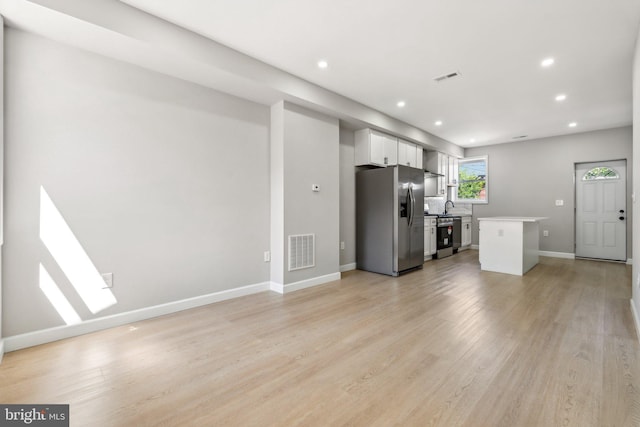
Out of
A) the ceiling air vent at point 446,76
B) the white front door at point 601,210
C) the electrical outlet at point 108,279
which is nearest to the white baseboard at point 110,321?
the electrical outlet at point 108,279

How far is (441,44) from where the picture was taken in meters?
2.96

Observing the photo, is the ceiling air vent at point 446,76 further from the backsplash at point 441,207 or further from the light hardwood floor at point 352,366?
the backsplash at point 441,207

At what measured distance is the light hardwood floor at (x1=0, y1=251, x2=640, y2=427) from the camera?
1581 mm

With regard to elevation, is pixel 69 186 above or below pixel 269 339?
above

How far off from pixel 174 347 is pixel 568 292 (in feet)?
15.1

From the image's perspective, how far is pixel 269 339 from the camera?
2480 mm

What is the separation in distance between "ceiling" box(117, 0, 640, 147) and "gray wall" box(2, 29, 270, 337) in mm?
793

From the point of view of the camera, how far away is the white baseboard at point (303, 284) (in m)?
3.84

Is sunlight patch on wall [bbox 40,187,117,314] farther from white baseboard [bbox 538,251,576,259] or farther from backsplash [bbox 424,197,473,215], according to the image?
white baseboard [bbox 538,251,576,259]

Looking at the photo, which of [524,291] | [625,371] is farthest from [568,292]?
[625,371]

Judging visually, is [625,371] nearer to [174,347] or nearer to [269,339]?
[269,339]
